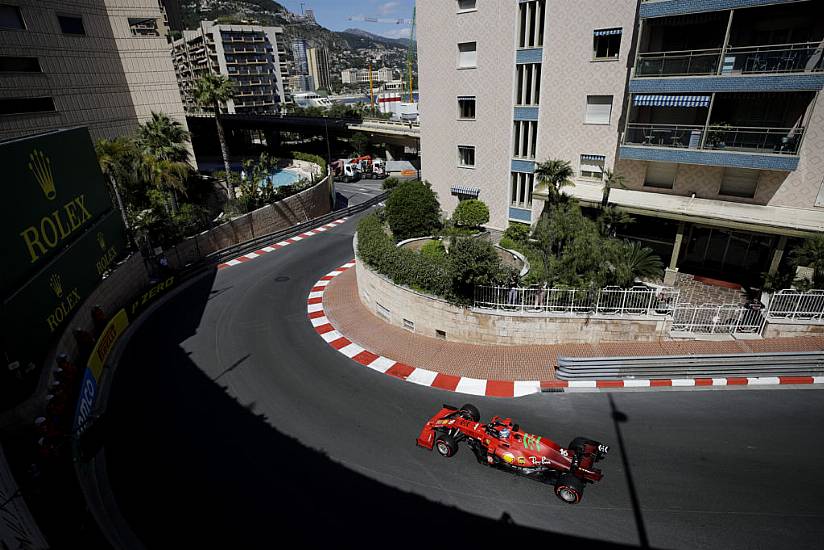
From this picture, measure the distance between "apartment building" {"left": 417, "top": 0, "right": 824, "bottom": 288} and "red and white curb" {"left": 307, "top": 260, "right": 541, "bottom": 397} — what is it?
10957 millimetres

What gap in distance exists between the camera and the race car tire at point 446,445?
10281 millimetres

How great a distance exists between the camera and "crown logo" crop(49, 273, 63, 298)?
520 inches

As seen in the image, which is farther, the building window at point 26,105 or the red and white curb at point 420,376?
the building window at point 26,105

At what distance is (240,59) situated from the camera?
11656 cm

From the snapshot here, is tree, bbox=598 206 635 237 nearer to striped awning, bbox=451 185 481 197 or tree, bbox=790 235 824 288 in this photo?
tree, bbox=790 235 824 288

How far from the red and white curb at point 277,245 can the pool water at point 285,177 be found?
19239 mm

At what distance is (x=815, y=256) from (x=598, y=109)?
435 inches

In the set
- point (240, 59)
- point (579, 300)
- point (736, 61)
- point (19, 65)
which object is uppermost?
point (240, 59)

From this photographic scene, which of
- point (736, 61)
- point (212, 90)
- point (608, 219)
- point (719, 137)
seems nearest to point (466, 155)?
point (608, 219)

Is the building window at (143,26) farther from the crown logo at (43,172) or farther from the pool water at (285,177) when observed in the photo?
the crown logo at (43,172)

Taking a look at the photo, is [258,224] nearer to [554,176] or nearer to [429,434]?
[554,176]

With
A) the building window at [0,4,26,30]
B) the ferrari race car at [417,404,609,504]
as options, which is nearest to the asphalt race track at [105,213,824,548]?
the ferrari race car at [417,404,609,504]

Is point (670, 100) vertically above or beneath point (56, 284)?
above

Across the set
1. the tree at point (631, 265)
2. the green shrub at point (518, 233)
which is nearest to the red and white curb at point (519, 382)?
the tree at point (631, 265)
